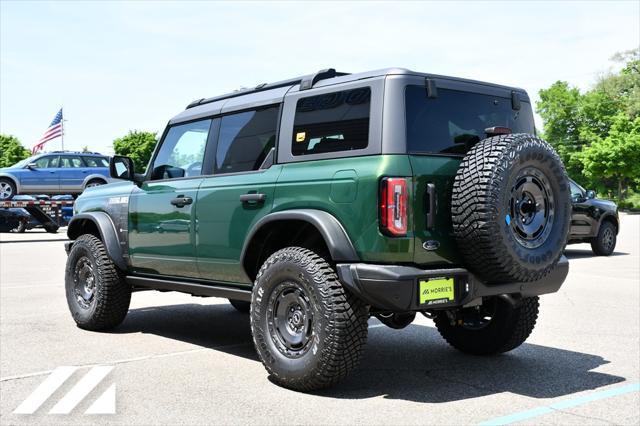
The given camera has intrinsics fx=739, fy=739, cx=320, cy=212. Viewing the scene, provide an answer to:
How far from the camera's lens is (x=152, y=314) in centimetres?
871

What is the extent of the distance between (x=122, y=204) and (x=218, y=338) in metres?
1.63

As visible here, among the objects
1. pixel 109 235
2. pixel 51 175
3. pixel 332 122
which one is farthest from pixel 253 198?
pixel 51 175

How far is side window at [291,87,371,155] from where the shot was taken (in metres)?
5.00

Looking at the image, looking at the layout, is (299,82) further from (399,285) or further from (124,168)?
(124,168)

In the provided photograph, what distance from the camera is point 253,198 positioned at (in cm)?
555

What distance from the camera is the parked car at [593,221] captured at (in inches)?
607

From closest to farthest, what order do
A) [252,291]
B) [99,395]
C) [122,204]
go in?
[99,395] < [252,291] < [122,204]

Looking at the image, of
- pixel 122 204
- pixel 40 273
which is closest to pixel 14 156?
pixel 40 273

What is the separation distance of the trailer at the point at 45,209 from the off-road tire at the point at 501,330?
65.0 ft

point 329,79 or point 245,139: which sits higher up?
point 329,79

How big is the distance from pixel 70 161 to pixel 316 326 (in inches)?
788

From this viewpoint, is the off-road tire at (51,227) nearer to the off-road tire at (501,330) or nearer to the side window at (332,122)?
the off-road tire at (501,330)

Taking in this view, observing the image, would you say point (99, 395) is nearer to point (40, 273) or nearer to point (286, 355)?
point (286, 355)

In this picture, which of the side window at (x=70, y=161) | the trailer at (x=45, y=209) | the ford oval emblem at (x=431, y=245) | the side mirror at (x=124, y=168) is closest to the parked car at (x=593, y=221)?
the side mirror at (x=124, y=168)
